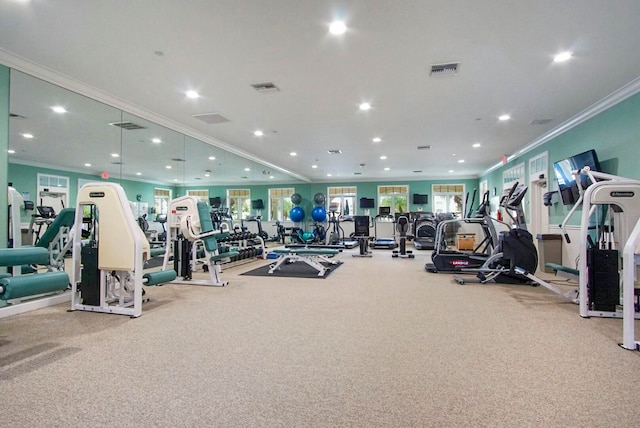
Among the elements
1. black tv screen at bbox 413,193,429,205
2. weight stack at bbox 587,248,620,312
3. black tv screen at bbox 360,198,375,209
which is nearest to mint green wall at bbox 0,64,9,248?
weight stack at bbox 587,248,620,312

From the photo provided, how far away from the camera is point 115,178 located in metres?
5.46

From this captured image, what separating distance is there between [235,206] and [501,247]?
31.5 feet

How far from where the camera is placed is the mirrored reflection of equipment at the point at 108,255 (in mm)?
3445

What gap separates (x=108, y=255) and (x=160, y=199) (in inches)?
156

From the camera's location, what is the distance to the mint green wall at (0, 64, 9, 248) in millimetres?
3582

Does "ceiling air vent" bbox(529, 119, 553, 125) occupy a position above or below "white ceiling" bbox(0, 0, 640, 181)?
below

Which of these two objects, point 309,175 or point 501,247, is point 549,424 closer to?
point 501,247

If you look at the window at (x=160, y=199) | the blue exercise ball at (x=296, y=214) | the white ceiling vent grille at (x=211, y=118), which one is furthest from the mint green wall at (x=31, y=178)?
the blue exercise ball at (x=296, y=214)

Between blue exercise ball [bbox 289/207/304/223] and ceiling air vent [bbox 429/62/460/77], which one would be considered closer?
ceiling air vent [bbox 429/62/460/77]

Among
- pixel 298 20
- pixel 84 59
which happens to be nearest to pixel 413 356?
pixel 298 20

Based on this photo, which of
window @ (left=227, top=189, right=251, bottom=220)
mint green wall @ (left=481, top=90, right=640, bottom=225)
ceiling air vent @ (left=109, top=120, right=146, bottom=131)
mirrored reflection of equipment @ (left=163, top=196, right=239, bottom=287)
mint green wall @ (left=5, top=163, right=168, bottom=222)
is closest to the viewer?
mint green wall @ (left=5, top=163, right=168, bottom=222)

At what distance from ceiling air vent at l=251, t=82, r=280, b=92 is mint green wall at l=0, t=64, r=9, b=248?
2.86 meters

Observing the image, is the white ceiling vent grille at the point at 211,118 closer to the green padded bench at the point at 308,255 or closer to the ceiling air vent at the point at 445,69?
the green padded bench at the point at 308,255

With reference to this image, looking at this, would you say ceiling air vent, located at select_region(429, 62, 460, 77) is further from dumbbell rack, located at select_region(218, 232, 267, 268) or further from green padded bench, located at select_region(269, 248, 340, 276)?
dumbbell rack, located at select_region(218, 232, 267, 268)
